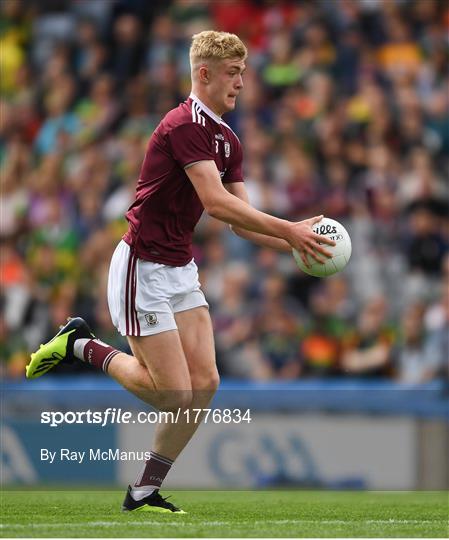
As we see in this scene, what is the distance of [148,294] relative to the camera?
751 cm

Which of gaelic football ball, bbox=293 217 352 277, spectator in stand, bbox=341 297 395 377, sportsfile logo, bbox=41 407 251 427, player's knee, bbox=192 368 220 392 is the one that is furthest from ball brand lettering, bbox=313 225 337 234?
spectator in stand, bbox=341 297 395 377

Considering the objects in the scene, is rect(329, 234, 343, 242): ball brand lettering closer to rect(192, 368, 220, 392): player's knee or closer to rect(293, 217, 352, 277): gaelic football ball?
rect(293, 217, 352, 277): gaelic football ball

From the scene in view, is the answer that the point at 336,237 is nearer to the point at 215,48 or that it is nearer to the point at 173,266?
the point at 173,266

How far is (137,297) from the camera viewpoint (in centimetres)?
752

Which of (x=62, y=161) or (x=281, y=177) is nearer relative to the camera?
(x=281, y=177)

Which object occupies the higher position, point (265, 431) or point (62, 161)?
point (62, 161)

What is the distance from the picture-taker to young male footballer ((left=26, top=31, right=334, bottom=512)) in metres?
7.36

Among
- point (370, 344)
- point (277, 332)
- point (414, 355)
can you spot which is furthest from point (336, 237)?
point (277, 332)

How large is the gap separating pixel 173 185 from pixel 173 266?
17.8 inches

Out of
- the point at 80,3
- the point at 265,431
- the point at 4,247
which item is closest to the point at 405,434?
the point at 265,431

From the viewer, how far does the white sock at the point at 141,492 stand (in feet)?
24.5

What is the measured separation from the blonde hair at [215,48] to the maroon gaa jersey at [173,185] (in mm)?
233

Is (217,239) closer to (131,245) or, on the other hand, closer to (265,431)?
(265,431)

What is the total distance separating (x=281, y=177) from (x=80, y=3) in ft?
15.4
